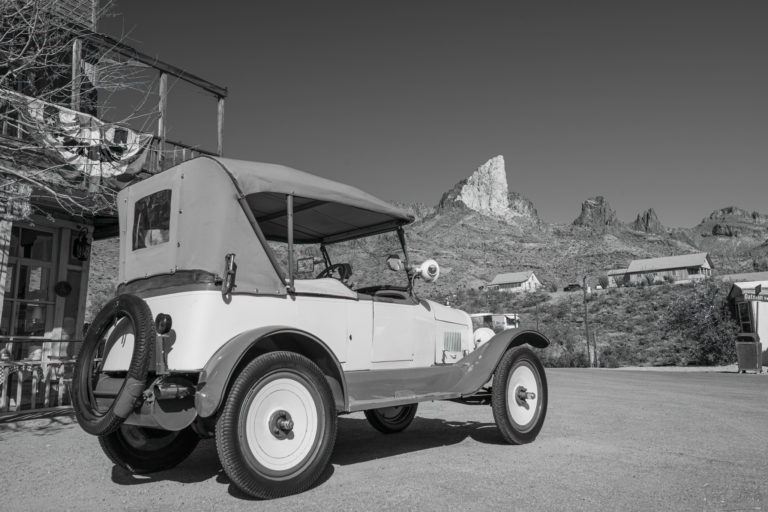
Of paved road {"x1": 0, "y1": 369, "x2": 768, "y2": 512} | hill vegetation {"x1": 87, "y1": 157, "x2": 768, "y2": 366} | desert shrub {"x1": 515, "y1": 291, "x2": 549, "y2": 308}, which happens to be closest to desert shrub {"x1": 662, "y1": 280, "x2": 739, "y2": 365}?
hill vegetation {"x1": 87, "y1": 157, "x2": 768, "y2": 366}

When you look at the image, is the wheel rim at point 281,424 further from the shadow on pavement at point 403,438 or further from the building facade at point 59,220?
the building facade at point 59,220

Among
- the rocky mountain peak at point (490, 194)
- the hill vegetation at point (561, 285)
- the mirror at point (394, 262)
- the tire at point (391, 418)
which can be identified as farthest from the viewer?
the rocky mountain peak at point (490, 194)

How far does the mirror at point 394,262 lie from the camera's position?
5.68 m

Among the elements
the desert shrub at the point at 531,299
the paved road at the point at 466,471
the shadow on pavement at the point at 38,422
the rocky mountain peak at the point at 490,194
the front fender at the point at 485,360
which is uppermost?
the rocky mountain peak at the point at 490,194

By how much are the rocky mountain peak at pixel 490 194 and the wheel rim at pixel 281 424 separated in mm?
159247

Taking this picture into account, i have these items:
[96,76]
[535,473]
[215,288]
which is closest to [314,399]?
[215,288]

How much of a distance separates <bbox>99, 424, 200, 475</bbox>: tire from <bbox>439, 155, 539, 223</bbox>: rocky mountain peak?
520 feet

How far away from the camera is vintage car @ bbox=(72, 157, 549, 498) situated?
12.2ft

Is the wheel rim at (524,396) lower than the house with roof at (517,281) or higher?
lower

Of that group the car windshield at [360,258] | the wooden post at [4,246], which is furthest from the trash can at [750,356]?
the wooden post at [4,246]

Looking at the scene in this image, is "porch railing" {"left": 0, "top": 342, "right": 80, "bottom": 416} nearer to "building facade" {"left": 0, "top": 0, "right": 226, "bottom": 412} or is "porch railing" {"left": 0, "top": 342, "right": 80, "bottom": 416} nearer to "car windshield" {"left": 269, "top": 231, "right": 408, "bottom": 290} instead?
"building facade" {"left": 0, "top": 0, "right": 226, "bottom": 412}

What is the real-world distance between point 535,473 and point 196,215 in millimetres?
3124

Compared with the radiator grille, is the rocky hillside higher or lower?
higher

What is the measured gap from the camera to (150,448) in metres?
4.67
